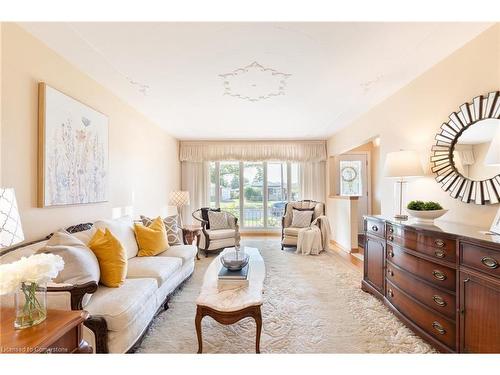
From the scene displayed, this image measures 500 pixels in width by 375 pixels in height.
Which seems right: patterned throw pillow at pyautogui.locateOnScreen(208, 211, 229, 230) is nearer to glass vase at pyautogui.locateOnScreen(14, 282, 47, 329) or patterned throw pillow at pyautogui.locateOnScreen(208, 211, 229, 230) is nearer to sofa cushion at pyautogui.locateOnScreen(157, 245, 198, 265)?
sofa cushion at pyautogui.locateOnScreen(157, 245, 198, 265)

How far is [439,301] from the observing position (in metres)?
1.75

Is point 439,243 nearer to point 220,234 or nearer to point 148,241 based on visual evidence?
point 148,241

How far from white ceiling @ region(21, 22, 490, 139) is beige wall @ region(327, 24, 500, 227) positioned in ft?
0.38

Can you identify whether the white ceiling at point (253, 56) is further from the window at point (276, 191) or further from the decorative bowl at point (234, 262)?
the window at point (276, 191)

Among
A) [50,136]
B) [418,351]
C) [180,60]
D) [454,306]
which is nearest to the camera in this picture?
[454,306]

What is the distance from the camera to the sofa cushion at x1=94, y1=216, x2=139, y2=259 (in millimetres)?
2475

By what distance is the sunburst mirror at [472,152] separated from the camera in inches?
69.0

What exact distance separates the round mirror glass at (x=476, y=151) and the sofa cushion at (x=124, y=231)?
330 centimetres

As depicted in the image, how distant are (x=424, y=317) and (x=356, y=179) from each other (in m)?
4.54
